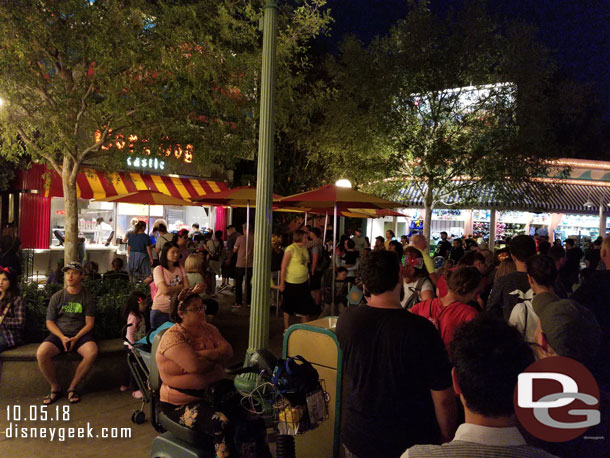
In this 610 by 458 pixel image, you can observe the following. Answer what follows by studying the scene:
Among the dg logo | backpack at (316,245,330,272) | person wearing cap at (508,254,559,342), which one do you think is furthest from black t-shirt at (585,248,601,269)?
the dg logo

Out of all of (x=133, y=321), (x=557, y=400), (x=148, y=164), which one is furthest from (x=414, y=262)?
(x=148, y=164)

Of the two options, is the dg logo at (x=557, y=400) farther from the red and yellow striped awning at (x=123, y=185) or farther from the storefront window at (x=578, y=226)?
the storefront window at (x=578, y=226)

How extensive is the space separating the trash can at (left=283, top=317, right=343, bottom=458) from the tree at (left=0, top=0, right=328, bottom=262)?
5371 mm

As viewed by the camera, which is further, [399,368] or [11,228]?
[11,228]

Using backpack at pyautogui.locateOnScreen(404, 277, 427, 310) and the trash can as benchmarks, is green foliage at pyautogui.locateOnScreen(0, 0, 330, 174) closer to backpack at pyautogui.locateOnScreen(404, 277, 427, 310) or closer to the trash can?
backpack at pyautogui.locateOnScreen(404, 277, 427, 310)

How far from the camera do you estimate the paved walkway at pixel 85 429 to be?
4.57m

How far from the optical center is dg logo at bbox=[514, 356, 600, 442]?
1.92 metres

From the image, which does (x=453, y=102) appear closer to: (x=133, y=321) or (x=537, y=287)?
(x=133, y=321)

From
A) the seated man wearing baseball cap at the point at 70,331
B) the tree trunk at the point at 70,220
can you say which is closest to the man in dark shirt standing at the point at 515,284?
the seated man wearing baseball cap at the point at 70,331

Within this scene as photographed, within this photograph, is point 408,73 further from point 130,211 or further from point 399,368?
point 399,368

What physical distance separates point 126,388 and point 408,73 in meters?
14.0

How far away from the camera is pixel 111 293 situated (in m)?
8.17

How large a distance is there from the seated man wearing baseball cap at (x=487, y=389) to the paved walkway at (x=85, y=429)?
3832 millimetres

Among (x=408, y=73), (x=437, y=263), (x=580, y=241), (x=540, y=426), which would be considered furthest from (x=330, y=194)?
(x=580, y=241)
